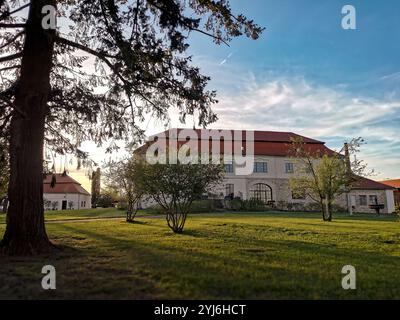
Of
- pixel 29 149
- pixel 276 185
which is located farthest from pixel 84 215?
pixel 276 185

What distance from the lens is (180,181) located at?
12.6 m

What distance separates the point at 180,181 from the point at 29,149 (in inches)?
232

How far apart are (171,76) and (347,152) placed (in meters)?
17.0

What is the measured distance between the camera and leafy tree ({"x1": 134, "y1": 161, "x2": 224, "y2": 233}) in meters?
12.6

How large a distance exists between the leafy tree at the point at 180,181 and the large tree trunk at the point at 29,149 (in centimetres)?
522

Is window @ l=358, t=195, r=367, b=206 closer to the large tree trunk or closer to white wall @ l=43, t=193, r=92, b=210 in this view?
the large tree trunk

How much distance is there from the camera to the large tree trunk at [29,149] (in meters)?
7.59

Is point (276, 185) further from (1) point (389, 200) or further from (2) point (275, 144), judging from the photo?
(1) point (389, 200)

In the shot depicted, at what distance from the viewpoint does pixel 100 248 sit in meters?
8.59

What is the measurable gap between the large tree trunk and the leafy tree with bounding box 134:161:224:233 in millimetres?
5225

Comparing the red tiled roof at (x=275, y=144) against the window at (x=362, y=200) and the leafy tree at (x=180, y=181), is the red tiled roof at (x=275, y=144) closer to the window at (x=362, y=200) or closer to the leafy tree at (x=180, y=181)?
the window at (x=362, y=200)
